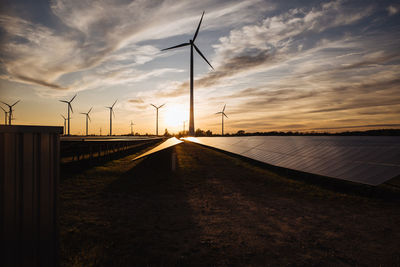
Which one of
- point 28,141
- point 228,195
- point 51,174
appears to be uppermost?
point 28,141

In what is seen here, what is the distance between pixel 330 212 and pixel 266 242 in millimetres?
4175

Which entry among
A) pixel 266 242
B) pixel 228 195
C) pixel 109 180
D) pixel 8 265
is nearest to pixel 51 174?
pixel 8 265

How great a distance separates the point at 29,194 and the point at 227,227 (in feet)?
18.6

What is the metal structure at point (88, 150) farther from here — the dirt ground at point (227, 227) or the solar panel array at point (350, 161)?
the solar panel array at point (350, 161)

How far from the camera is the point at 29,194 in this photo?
15.3ft

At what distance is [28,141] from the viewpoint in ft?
15.4

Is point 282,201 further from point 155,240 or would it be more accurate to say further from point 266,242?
point 155,240

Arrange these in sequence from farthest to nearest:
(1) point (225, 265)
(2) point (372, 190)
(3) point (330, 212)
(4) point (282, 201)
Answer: (2) point (372, 190) → (4) point (282, 201) → (3) point (330, 212) → (1) point (225, 265)

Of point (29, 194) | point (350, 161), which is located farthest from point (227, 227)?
point (350, 161)

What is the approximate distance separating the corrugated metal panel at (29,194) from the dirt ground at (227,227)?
1222mm

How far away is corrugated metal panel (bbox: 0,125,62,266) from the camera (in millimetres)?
4410

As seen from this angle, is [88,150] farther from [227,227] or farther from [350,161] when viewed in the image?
[350,161]

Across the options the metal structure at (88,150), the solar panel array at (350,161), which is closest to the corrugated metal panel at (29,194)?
the solar panel array at (350,161)

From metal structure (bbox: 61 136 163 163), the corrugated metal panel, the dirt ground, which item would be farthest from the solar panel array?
metal structure (bbox: 61 136 163 163)
